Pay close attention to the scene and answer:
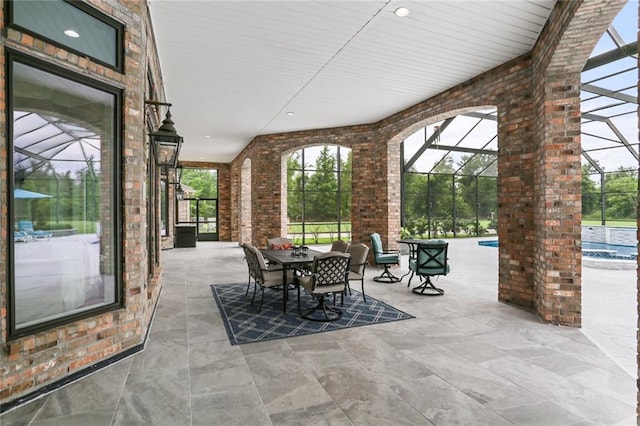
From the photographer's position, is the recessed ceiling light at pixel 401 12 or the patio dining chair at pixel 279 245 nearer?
the recessed ceiling light at pixel 401 12

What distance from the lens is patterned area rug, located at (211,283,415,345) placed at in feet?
12.3

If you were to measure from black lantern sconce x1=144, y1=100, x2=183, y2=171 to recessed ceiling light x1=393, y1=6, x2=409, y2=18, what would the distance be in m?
2.54

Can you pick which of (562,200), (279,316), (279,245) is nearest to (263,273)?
(279,316)

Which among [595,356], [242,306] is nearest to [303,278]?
[242,306]

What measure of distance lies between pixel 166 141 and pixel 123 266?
1426mm

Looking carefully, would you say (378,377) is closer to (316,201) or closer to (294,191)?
(294,191)

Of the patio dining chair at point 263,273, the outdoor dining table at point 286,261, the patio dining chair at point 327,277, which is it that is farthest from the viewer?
the patio dining chair at point 263,273

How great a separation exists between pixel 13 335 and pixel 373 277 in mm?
5555

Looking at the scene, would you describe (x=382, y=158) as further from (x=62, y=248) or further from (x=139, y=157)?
(x=62, y=248)

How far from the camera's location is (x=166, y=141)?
3736mm

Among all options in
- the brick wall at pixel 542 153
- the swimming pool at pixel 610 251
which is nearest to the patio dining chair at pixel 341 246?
the brick wall at pixel 542 153

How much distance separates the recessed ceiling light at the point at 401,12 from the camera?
351 centimetres

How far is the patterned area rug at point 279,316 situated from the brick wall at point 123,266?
1077mm

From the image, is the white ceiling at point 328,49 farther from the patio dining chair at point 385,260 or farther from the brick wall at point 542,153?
the patio dining chair at point 385,260
